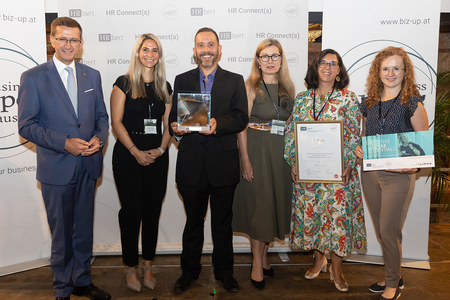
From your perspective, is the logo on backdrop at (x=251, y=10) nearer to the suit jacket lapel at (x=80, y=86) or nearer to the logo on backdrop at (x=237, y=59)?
the logo on backdrop at (x=237, y=59)

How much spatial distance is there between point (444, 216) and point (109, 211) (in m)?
4.84

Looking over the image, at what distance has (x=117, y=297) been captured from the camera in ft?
9.88

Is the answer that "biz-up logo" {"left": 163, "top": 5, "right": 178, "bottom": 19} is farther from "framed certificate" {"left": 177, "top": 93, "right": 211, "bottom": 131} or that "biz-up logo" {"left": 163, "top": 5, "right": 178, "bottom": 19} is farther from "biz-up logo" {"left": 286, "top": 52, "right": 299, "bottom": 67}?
"framed certificate" {"left": 177, "top": 93, "right": 211, "bottom": 131}

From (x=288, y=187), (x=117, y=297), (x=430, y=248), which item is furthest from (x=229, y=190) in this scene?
(x=430, y=248)

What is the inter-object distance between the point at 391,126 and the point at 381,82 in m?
0.41

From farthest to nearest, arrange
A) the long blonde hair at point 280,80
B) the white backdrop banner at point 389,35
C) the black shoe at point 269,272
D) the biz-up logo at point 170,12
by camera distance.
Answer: the biz-up logo at point 170,12
the white backdrop banner at point 389,35
the black shoe at point 269,272
the long blonde hair at point 280,80

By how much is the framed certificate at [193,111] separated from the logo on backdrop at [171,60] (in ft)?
3.99

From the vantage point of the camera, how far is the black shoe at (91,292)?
295 cm

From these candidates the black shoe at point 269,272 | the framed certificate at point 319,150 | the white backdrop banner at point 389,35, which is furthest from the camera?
the white backdrop banner at point 389,35

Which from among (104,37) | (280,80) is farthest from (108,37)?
(280,80)

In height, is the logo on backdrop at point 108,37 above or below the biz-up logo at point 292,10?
below

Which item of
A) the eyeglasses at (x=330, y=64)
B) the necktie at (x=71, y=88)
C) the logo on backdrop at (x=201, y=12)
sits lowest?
the necktie at (x=71, y=88)

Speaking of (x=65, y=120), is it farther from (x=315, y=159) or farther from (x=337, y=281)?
(x=337, y=281)

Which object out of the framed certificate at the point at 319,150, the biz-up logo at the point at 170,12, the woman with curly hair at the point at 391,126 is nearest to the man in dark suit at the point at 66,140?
the biz-up logo at the point at 170,12
